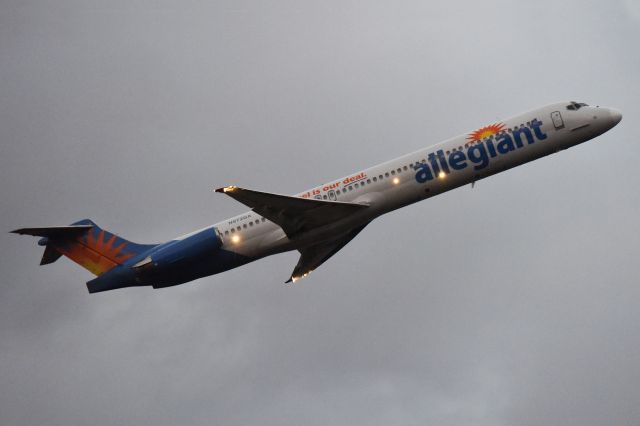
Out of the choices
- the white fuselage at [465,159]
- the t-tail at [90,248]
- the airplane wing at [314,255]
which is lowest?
the airplane wing at [314,255]

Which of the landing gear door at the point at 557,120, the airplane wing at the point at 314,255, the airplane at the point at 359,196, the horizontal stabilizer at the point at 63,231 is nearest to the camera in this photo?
the airplane at the point at 359,196

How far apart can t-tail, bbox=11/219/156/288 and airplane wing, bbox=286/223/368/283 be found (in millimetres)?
9055

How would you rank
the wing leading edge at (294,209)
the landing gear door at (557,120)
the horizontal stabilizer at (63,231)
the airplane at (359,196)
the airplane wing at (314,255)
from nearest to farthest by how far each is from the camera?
the wing leading edge at (294,209) → the airplane at (359,196) → the landing gear door at (557,120) → the horizontal stabilizer at (63,231) → the airplane wing at (314,255)

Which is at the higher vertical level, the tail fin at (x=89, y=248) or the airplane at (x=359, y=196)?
the tail fin at (x=89, y=248)

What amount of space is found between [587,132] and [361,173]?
12.3m

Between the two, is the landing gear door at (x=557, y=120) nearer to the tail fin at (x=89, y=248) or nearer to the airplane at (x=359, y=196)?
the airplane at (x=359, y=196)

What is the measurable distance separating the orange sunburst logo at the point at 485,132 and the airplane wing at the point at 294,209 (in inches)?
267

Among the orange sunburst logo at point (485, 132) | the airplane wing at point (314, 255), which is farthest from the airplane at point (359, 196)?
the airplane wing at point (314, 255)

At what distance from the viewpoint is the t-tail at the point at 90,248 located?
4716cm

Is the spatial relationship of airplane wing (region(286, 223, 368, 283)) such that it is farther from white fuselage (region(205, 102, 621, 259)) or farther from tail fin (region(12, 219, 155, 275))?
tail fin (region(12, 219, 155, 275))

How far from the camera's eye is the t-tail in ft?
155

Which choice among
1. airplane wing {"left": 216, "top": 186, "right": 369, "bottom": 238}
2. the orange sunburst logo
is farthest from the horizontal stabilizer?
the orange sunburst logo

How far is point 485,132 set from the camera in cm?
4331

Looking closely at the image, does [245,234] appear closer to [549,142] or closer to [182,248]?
[182,248]
